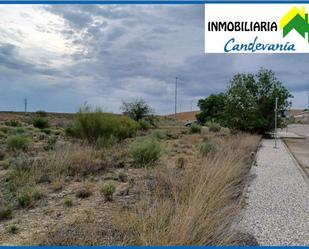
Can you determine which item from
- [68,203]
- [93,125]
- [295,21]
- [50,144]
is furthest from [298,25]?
[50,144]

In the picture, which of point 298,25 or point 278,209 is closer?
point 278,209

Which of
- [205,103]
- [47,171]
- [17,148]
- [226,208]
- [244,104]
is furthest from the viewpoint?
[205,103]

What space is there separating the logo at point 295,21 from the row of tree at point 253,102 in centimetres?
3290

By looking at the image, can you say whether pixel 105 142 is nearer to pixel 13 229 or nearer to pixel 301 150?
pixel 13 229

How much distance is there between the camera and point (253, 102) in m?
44.1

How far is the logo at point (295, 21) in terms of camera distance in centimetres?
980

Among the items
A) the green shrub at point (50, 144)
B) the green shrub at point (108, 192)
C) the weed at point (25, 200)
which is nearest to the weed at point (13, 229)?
the weed at point (25, 200)

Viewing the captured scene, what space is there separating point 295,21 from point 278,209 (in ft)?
15.6

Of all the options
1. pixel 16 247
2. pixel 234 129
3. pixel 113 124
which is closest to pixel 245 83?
pixel 234 129

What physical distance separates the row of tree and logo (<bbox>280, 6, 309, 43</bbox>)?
32.9 meters

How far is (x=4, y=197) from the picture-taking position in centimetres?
970

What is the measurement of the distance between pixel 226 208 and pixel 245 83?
3974 cm

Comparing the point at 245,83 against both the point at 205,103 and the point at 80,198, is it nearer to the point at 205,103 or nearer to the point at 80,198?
the point at 80,198

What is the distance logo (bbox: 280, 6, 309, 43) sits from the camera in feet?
32.1
